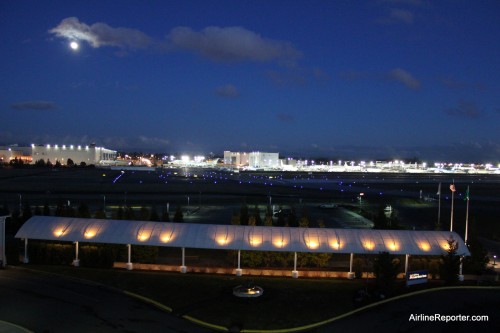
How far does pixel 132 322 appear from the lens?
1273 cm

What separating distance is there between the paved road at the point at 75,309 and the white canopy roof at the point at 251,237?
106 inches

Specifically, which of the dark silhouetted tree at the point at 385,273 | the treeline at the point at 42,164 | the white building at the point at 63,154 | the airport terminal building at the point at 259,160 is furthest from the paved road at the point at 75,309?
the airport terminal building at the point at 259,160

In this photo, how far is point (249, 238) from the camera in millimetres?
17938

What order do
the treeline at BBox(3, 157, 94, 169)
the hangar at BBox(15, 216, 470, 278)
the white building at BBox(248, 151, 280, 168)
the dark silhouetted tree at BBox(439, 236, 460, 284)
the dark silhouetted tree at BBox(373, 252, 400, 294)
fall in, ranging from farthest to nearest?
the white building at BBox(248, 151, 280, 168), the treeline at BBox(3, 157, 94, 169), the hangar at BBox(15, 216, 470, 278), the dark silhouetted tree at BBox(439, 236, 460, 284), the dark silhouetted tree at BBox(373, 252, 400, 294)

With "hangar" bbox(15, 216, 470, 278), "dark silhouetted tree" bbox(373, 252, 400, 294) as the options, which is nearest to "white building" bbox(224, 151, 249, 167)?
"hangar" bbox(15, 216, 470, 278)

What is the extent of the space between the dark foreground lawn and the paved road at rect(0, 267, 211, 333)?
2.51 feet

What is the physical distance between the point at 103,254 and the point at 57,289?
3.24m

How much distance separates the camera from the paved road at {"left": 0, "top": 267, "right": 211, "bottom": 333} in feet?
40.4

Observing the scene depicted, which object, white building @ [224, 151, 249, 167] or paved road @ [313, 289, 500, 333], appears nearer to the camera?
paved road @ [313, 289, 500, 333]

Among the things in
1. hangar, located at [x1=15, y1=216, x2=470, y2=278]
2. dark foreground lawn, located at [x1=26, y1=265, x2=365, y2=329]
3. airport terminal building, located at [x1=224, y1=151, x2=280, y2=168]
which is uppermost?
airport terminal building, located at [x1=224, y1=151, x2=280, y2=168]

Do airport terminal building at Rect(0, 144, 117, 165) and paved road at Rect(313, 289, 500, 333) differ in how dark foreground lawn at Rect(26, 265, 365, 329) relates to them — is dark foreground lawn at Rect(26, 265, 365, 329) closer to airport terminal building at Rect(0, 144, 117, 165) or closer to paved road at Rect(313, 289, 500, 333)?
paved road at Rect(313, 289, 500, 333)

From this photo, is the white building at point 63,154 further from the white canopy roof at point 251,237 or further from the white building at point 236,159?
the white canopy roof at point 251,237

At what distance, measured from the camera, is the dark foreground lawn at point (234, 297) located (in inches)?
535

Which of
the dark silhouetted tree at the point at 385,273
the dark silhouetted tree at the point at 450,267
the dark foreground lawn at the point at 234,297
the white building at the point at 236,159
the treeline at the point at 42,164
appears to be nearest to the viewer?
the dark foreground lawn at the point at 234,297
